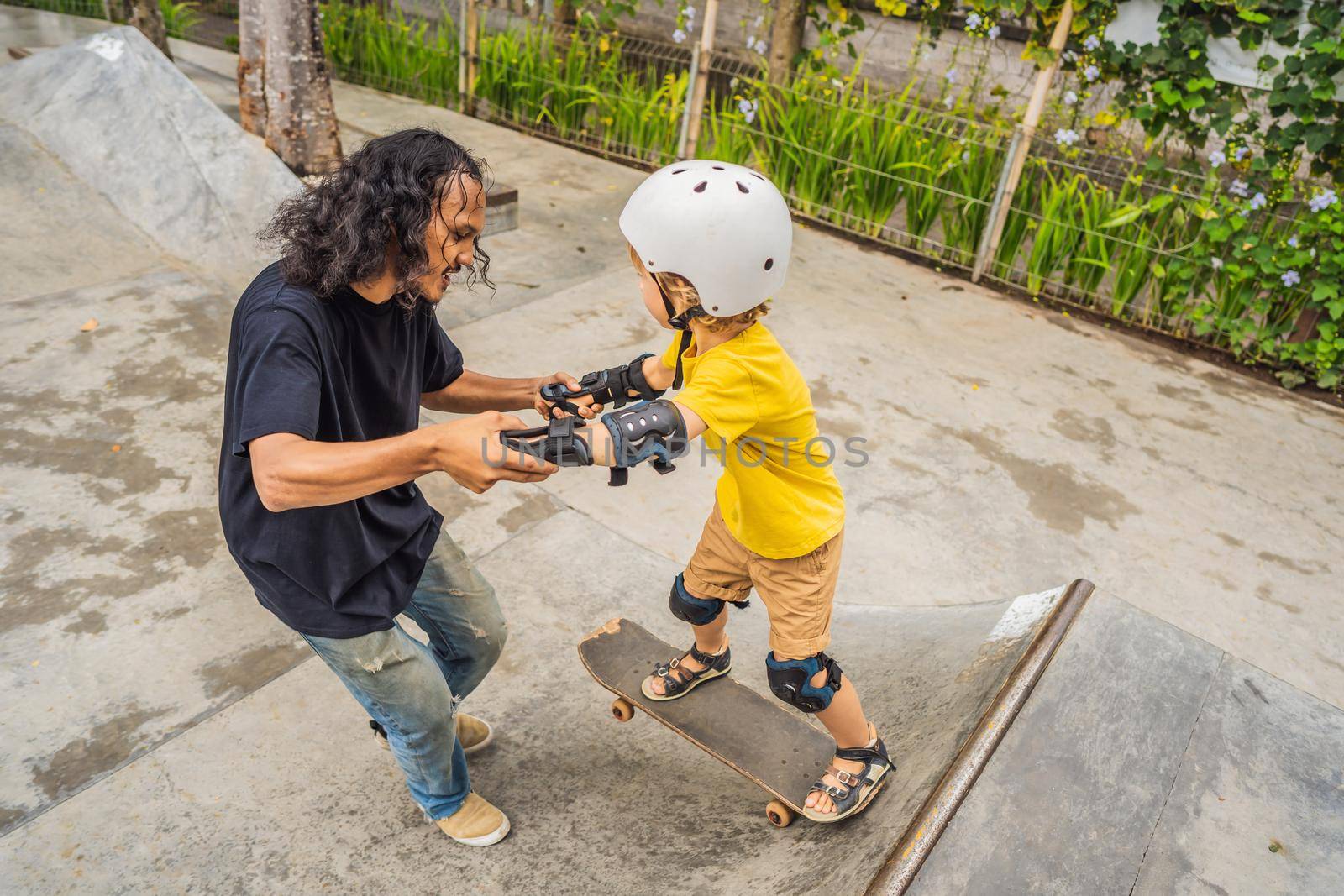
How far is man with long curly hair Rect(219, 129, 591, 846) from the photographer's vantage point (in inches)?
65.4

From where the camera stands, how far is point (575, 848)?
93.4 inches

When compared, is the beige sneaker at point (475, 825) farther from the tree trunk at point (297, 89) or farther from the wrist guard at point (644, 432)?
the tree trunk at point (297, 89)

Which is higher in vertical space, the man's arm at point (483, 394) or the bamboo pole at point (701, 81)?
the bamboo pole at point (701, 81)

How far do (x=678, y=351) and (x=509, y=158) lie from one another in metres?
6.58

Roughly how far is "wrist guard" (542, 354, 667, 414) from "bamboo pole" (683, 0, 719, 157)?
575 cm

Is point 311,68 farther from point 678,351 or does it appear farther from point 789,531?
point 789,531

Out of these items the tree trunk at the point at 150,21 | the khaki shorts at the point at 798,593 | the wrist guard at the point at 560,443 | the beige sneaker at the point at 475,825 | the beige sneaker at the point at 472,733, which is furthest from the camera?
the tree trunk at the point at 150,21

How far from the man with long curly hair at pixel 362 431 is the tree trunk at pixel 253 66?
14.6 feet

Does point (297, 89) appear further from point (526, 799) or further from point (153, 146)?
point (526, 799)

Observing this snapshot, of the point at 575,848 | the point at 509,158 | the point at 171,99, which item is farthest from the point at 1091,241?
the point at 171,99

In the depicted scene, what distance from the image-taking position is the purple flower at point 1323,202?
5.41 metres

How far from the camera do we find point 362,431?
2.02m

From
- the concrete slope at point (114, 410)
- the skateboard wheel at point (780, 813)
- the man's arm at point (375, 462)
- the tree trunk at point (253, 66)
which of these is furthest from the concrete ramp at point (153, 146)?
the skateboard wheel at point (780, 813)

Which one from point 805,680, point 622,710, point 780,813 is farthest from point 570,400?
point 780,813
